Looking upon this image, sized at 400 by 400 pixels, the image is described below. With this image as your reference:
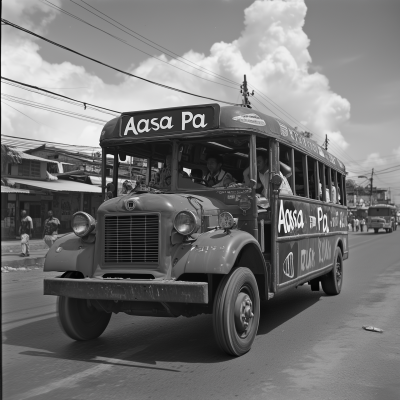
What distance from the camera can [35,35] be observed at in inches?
481

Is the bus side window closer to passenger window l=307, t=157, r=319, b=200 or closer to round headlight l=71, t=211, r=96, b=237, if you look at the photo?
passenger window l=307, t=157, r=319, b=200

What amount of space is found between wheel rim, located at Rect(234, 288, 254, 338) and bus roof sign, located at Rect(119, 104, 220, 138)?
1914 mm

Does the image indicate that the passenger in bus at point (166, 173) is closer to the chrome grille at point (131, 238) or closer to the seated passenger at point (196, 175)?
the seated passenger at point (196, 175)

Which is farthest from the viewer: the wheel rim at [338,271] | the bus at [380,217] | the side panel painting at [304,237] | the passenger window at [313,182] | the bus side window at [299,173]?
the bus at [380,217]

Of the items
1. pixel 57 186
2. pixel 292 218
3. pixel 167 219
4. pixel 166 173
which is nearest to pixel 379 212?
pixel 57 186

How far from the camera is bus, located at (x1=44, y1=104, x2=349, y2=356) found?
15.0 ft

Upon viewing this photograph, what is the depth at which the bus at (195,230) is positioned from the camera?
180 inches

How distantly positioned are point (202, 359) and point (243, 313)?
23.7 inches

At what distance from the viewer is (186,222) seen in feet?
15.4

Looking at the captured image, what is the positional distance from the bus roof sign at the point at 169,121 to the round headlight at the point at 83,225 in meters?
1.21

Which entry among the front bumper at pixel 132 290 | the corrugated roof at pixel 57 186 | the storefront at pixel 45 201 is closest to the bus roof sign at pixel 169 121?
the front bumper at pixel 132 290

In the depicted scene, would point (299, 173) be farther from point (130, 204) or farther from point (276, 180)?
point (130, 204)

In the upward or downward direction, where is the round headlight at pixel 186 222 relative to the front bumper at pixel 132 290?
upward

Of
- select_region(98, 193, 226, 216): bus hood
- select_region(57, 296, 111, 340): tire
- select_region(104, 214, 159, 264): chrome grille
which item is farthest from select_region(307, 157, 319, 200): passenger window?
select_region(57, 296, 111, 340): tire
